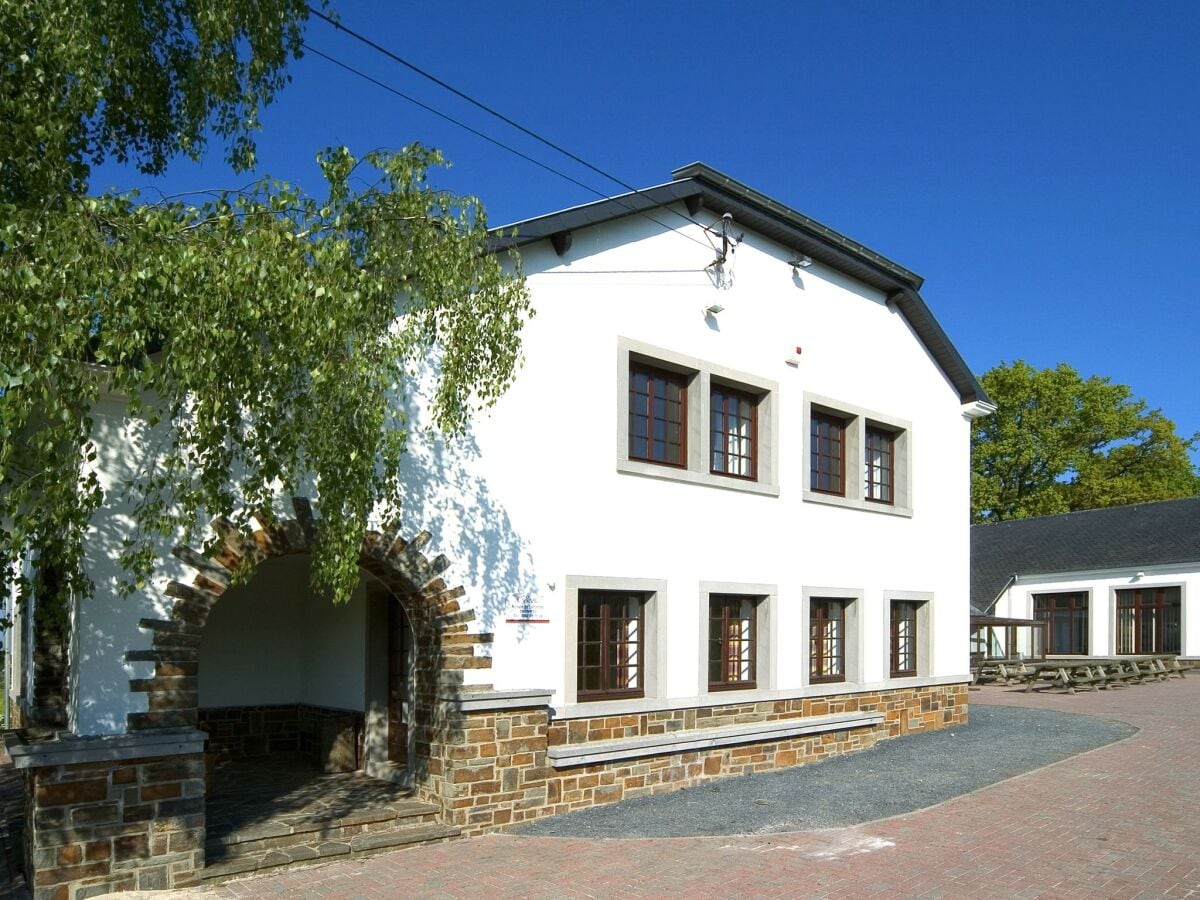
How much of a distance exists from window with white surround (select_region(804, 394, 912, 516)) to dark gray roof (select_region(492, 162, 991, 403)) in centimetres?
161

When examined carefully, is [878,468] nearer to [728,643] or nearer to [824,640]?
[824,640]

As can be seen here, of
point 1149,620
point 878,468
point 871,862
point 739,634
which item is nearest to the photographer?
point 871,862

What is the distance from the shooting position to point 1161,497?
4431cm

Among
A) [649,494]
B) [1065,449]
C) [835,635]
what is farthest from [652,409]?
[1065,449]

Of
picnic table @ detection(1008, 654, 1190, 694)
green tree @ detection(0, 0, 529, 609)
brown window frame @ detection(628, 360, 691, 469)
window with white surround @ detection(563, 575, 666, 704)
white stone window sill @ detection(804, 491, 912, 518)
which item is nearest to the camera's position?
green tree @ detection(0, 0, 529, 609)

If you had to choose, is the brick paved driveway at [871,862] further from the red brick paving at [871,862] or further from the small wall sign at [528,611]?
the small wall sign at [528,611]

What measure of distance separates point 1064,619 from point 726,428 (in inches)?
1041

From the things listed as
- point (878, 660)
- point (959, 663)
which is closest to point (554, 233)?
point (878, 660)

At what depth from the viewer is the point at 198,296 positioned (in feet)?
19.2

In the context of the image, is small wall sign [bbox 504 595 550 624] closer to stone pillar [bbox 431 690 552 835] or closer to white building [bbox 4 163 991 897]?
white building [bbox 4 163 991 897]

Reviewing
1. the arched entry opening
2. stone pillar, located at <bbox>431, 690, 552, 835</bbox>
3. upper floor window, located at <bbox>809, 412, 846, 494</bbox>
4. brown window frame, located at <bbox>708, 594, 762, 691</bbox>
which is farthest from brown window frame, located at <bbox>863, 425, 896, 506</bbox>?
the arched entry opening

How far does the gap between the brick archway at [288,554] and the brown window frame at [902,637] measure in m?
7.40

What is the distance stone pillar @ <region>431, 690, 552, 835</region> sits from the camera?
9.45 metres

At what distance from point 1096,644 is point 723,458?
25347mm
